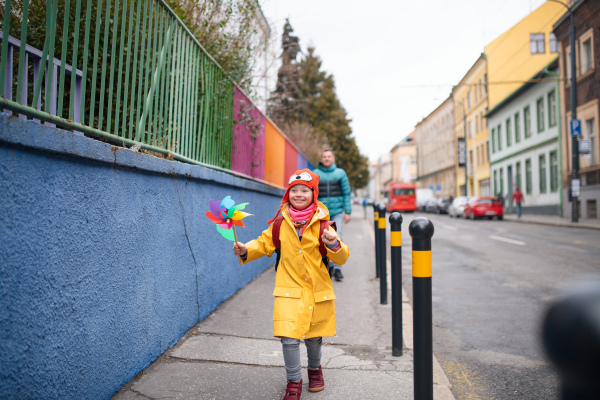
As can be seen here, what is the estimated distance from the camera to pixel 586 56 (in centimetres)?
2362

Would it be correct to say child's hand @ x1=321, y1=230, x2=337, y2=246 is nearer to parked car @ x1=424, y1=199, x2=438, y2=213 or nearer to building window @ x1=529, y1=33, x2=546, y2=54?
parked car @ x1=424, y1=199, x2=438, y2=213

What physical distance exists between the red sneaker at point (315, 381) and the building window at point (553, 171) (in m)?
28.5

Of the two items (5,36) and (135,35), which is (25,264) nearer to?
(5,36)

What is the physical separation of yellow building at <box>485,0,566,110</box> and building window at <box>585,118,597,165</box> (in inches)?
421

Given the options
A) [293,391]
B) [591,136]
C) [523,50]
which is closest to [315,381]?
[293,391]

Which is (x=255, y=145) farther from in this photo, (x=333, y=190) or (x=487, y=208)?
(x=487, y=208)

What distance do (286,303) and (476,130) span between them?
47.7 metres

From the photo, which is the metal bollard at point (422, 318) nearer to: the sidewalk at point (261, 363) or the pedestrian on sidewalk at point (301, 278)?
the pedestrian on sidewalk at point (301, 278)

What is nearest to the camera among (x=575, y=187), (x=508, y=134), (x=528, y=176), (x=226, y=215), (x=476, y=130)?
(x=226, y=215)

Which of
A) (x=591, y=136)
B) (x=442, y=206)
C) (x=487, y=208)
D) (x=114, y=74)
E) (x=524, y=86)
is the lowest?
(x=487, y=208)

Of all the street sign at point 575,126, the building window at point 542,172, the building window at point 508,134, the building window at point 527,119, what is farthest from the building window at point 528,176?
the street sign at point 575,126

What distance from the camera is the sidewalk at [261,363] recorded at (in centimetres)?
294

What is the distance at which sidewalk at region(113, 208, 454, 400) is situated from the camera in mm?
2941

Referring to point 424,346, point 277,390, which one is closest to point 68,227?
point 277,390
